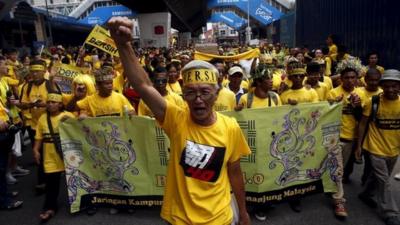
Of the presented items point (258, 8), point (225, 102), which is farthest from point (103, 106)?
point (258, 8)

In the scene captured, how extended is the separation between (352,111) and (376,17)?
24.5ft

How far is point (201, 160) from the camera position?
2.41 m

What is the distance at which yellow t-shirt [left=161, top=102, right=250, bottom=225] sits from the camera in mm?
2406

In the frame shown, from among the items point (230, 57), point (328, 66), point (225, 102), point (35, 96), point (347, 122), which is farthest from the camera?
point (328, 66)

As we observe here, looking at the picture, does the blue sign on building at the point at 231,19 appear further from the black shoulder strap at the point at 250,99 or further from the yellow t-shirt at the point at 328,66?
the black shoulder strap at the point at 250,99

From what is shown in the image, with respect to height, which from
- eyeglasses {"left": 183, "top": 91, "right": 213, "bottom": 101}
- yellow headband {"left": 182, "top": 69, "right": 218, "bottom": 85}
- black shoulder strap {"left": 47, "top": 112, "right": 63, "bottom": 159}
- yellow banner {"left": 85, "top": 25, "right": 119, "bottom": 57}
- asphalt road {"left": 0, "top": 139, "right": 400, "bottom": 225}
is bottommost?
asphalt road {"left": 0, "top": 139, "right": 400, "bottom": 225}

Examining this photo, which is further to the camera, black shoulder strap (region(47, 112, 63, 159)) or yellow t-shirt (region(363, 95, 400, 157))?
black shoulder strap (region(47, 112, 63, 159))

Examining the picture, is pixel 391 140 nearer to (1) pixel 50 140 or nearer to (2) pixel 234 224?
(2) pixel 234 224

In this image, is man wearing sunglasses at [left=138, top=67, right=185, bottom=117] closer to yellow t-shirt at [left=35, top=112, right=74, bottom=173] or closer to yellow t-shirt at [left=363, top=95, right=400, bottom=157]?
yellow t-shirt at [left=35, top=112, right=74, bottom=173]

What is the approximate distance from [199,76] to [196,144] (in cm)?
45

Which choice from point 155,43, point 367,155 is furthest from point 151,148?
point 155,43

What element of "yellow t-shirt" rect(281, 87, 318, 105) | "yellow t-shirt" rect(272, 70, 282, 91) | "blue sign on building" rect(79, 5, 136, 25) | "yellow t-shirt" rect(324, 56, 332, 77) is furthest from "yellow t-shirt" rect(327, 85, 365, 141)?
"blue sign on building" rect(79, 5, 136, 25)

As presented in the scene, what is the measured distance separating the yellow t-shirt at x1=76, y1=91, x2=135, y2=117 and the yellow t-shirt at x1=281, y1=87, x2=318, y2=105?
2.16 m

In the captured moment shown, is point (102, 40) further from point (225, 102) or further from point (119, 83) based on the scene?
point (225, 102)
